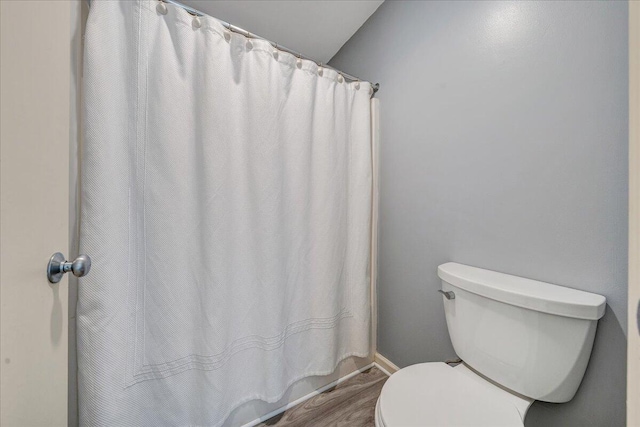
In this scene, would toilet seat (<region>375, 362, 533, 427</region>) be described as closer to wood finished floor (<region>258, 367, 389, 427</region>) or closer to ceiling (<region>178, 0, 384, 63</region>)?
wood finished floor (<region>258, 367, 389, 427</region>)

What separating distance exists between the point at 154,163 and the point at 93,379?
712 mm

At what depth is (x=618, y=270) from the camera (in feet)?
2.25

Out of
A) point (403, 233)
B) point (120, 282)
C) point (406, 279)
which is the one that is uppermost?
point (403, 233)

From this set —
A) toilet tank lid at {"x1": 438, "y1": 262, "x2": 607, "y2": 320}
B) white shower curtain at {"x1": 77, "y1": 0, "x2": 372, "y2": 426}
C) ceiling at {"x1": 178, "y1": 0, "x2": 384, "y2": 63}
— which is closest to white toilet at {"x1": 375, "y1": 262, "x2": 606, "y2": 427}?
toilet tank lid at {"x1": 438, "y1": 262, "x2": 607, "y2": 320}

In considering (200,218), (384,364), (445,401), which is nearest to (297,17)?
(200,218)

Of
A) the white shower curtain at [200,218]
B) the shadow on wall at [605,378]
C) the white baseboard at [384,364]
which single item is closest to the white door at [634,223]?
the shadow on wall at [605,378]

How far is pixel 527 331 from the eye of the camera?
0.74m

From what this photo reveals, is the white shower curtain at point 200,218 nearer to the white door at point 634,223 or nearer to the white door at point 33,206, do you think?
the white door at point 33,206

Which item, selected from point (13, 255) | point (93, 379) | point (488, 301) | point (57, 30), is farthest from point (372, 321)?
point (57, 30)

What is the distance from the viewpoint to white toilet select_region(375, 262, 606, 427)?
0.68 meters

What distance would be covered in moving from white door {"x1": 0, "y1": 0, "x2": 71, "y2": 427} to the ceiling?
1.15 m

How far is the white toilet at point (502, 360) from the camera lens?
0.68 m

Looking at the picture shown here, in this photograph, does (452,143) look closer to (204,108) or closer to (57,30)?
(204,108)

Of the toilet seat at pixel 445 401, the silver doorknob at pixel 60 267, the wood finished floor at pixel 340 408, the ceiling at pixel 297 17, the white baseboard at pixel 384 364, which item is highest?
the ceiling at pixel 297 17
